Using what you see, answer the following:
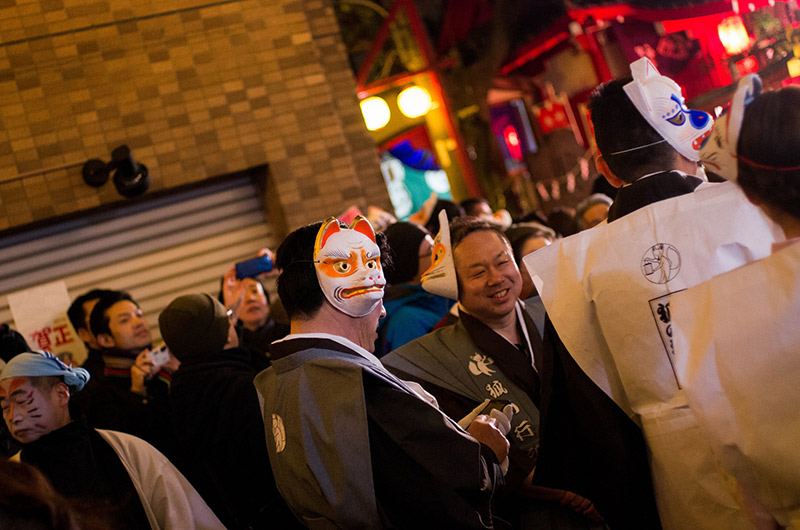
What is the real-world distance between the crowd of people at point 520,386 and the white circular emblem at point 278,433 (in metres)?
0.01

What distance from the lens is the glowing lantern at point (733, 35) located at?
10.2m

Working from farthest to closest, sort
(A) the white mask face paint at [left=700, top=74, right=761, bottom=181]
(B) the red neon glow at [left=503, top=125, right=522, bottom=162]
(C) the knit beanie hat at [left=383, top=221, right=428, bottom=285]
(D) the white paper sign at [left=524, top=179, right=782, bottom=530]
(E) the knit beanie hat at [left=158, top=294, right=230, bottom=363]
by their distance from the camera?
(B) the red neon glow at [left=503, top=125, right=522, bottom=162] → (C) the knit beanie hat at [left=383, top=221, right=428, bottom=285] → (E) the knit beanie hat at [left=158, top=294, right=230, bottom=363] → (D) the white paper sign at [left=524, top=179, right=782, bottom=530] → (A) the white mask face paint at [left=700, top=74, right=761, bottom=181]

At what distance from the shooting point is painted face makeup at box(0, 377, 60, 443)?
331 centimetres

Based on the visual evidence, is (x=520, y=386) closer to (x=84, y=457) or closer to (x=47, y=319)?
(x=84, y=457)

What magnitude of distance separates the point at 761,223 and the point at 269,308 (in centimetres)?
389

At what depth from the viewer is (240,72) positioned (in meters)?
6.86

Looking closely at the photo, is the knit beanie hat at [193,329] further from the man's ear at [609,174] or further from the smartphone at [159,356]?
the man's ear at [609,174]

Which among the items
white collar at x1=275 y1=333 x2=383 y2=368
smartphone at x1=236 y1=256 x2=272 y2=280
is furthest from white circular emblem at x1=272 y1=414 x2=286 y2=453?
smartphone at x1=236 y1=256 x2=272 y2=280

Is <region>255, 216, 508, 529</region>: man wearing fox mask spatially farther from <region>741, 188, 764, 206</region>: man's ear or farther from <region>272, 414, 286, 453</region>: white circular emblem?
<region>741, 188, 764, 206</region>: man's ear

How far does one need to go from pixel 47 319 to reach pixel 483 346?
14.8 ft

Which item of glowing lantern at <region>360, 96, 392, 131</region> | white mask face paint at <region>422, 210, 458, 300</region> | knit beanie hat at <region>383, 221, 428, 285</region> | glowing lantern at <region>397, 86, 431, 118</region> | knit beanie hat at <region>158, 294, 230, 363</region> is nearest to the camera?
white mask face paint at <region>422, 210, 458, 300</region>

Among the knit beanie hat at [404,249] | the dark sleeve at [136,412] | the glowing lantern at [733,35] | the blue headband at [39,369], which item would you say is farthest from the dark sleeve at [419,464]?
the glowing lantern at [733,35]

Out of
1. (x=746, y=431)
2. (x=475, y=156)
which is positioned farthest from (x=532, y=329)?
(x=475, y=156)

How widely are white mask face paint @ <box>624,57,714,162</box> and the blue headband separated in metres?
2.80
